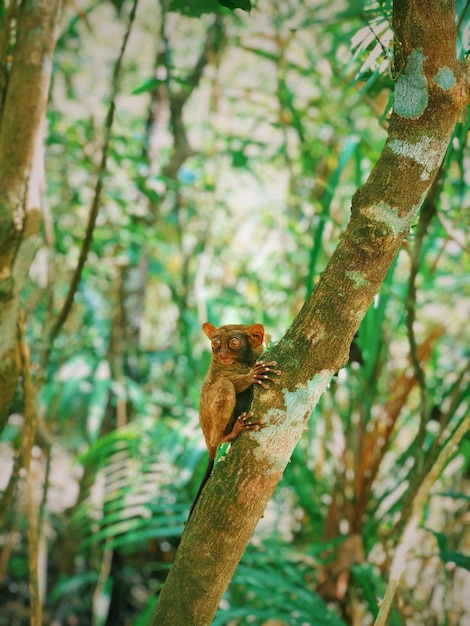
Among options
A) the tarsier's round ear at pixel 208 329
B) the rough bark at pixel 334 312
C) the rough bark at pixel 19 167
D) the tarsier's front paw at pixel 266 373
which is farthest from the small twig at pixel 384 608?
the rough bark at pixel 19 167

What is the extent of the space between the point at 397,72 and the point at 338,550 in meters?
2.27

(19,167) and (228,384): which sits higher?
(19,167)

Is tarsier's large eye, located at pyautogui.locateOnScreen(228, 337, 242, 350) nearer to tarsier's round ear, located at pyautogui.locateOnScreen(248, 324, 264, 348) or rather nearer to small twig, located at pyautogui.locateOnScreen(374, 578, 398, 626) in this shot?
tarsier's round ear, located at pyautogui.locateOnScreen(248, 324, 264, 348)

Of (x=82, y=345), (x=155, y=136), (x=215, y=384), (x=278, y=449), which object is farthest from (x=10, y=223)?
(x=155, y=136)

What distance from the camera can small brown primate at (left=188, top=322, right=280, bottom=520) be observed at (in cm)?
131

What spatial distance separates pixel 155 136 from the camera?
439 centimetres

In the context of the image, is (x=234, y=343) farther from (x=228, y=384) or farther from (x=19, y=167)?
(x=19, y=167)

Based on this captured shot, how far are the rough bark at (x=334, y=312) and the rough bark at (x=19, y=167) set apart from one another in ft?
3.17

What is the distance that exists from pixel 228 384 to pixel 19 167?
99cm

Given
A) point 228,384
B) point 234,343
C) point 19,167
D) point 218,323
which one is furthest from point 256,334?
point 218,323

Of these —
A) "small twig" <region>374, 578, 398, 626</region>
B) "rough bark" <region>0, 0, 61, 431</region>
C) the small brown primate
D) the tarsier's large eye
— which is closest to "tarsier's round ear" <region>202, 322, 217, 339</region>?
the small brown primate

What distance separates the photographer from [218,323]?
9.92 feet

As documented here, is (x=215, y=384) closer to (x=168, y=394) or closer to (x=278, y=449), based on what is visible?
(x=278, y=449)

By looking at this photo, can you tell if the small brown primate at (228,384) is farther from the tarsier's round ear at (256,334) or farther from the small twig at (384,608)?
the small twig at (384,608)
